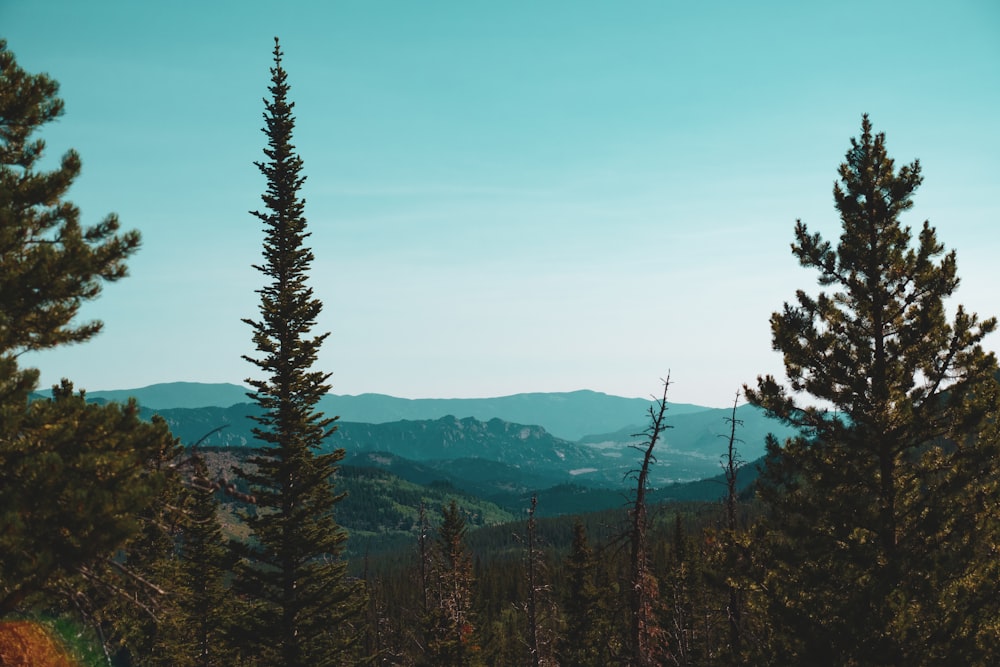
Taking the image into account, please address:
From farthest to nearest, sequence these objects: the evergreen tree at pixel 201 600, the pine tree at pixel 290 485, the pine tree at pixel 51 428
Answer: the evergreen tree at pixel 201 600, the pine tree at pixel 290 485, the pine tree at pixel 51 428

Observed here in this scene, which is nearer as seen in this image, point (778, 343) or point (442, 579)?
point (778, 343)

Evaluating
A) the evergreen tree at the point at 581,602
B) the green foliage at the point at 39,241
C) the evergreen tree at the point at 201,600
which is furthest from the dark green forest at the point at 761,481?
the evergreen tree at the point at 581,602

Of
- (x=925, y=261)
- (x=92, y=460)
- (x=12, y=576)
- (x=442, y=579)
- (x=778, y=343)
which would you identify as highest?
(x=925, y=261)

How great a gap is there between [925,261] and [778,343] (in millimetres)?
3605

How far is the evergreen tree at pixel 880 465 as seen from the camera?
13461 millimetres

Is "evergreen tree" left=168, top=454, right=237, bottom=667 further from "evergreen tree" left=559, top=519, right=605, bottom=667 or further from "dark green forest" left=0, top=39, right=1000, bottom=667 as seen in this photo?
"evergreen tree" left=559, top=519, right=605, bottom=667

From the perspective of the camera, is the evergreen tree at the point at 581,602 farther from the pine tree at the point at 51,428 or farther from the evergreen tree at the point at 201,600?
the pine tree at the point at 51,428

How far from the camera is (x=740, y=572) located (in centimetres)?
1544

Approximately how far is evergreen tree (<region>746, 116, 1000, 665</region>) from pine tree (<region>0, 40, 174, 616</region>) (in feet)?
43.0

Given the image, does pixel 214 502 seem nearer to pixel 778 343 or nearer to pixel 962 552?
pixel 778 343

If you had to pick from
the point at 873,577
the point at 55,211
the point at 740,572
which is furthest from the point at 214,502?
the point at 873,577

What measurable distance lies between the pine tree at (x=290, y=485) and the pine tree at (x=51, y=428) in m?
13.4

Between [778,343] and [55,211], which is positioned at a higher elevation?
[55,211]

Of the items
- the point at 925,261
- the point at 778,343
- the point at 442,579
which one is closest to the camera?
the point at 925,261
